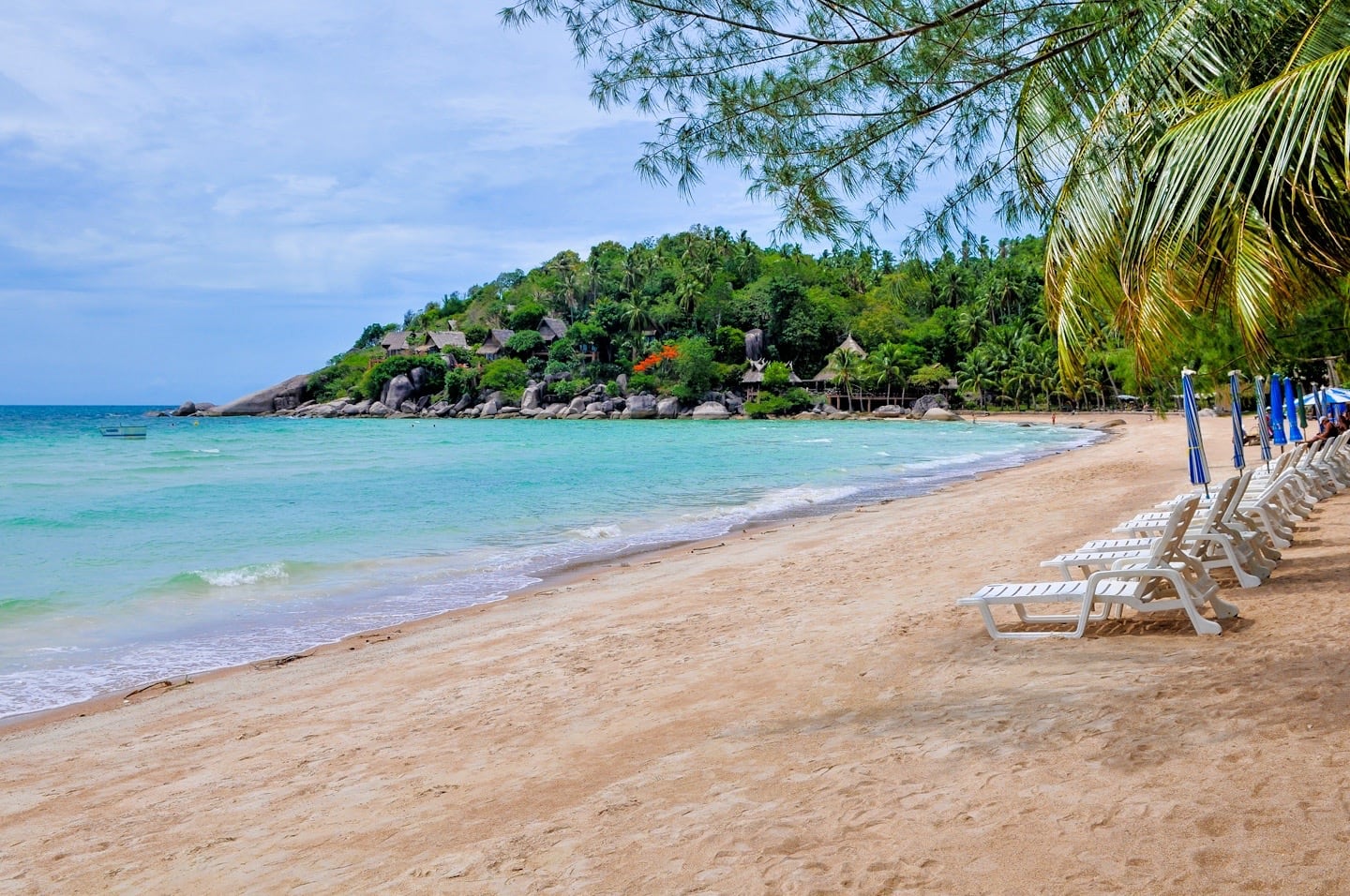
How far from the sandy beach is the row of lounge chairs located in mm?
158

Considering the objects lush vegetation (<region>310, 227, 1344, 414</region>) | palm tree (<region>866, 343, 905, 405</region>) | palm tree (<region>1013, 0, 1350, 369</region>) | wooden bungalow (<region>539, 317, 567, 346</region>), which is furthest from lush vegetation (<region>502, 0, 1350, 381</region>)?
wooden bungalow (<region>539, 317, 567, 346</region>)

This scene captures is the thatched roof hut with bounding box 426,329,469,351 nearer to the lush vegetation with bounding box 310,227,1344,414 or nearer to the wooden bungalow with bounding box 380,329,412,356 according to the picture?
the lush vegetation with bounding box 310,227,1344,414

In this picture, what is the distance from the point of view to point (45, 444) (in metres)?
47.7

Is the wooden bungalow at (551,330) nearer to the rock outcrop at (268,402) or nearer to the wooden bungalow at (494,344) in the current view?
the wooden bungalow at (494,344)

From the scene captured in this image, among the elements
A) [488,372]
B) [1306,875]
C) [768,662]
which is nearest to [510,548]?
[768,662]

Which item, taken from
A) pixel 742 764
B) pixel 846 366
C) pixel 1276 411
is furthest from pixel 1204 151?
pixel 846 366

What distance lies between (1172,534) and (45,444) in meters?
54.4

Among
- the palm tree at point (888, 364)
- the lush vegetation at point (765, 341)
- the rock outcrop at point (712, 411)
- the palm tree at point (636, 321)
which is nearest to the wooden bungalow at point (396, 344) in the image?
the lush vegetation at point (765, 341)

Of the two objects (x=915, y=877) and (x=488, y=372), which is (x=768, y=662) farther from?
(x=488, y=372)

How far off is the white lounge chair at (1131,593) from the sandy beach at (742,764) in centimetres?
13

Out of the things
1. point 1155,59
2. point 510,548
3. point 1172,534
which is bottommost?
point 510,548

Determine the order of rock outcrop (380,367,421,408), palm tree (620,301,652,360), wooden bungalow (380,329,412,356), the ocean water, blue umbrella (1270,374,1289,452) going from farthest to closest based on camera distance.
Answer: wooden bungalow (380,329,412,356), rock outcrop (380,367,421,408), palm tree (620,301,652,360), blue umbrella (1270,374,1289,452), the ocean water

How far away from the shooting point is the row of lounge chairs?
5094mm

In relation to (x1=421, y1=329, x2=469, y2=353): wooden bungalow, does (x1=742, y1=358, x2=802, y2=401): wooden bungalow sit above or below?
below
